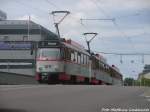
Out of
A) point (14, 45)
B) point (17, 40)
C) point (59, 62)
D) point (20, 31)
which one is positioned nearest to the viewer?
point (59, 62)

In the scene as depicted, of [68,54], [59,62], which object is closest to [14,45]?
[68,54]

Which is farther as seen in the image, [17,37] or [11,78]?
[17,37]

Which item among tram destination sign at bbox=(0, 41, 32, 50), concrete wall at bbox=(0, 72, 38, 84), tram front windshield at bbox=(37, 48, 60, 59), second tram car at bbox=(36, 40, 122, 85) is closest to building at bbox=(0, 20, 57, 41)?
tram destination sign at bbox=(0, 41, 32, 50)

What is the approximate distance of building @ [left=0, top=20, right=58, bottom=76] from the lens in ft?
324

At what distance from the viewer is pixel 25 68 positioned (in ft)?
349

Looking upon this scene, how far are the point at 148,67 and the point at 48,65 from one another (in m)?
151

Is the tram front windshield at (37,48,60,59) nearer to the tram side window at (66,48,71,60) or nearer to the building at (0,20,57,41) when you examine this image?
the tram side window at (66,48,71,60)

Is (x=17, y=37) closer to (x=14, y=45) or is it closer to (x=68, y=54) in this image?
(x=14, y=45)

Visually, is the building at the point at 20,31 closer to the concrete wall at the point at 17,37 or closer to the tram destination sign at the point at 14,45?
the concrete wall at the point at 17,37

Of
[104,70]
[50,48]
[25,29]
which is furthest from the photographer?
[25,29]

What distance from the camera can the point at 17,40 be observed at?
4178 inches

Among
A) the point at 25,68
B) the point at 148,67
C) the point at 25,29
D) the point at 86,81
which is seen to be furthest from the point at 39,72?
the point at 148,67

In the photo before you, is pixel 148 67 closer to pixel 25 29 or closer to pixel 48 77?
pixel 25 29

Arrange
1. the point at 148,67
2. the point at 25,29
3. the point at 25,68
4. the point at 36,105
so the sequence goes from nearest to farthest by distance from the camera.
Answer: the point at 36,105, the point at 25,68, the point at 25,29, the point at 148,67
